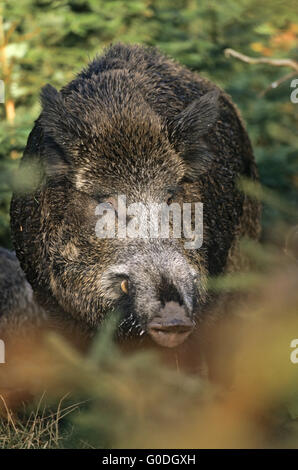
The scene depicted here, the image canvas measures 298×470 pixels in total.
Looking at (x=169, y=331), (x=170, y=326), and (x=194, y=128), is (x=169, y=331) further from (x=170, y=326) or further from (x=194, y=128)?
(x=194, y=128)

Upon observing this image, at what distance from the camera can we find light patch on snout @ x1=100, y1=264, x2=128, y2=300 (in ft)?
11.1

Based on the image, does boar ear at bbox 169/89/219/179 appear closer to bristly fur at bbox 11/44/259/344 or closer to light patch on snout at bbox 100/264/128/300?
bristly fur at bbox 11/44/259/344

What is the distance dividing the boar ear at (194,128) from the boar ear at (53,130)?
0.57 m

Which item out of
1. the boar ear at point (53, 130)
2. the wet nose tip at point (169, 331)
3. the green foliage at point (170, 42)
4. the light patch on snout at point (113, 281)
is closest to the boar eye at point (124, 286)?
the light patch on snout at point (113, 281)

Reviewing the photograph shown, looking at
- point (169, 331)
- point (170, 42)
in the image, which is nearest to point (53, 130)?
point (169, 331)

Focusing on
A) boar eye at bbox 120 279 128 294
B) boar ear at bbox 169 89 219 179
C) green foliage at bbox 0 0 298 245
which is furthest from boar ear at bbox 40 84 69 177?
green foliage at bbox 0 0 298 245

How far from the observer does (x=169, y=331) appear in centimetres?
284

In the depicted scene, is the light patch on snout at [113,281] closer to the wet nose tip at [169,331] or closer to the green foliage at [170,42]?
the wet nose tip at [169,331]

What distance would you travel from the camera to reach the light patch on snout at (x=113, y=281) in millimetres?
3381

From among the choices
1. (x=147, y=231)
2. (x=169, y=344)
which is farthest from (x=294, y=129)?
(x=169, y=344)

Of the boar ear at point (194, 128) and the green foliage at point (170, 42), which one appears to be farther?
the green foliage at point (170, 42)

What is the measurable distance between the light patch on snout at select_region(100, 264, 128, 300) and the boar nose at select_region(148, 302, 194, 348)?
500 millimetres

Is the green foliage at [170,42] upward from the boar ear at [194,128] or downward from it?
upward

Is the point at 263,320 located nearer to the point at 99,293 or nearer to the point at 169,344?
the point at 169,344
